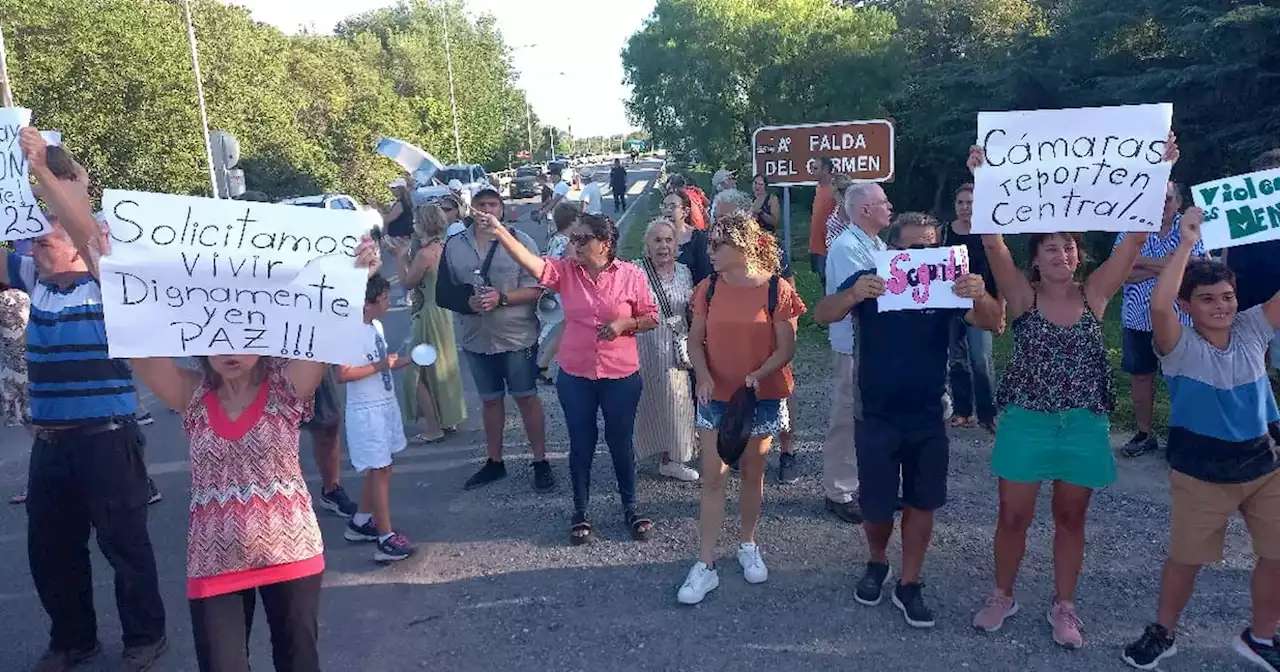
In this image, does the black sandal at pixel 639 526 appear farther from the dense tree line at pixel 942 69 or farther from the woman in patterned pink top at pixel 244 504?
the dense tree line at pixel 942 69

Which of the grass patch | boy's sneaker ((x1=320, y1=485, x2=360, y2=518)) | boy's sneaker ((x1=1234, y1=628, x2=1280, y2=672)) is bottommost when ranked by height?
boy's sneaker ((x1=1234, y1=628, x2=1280, y2=672))

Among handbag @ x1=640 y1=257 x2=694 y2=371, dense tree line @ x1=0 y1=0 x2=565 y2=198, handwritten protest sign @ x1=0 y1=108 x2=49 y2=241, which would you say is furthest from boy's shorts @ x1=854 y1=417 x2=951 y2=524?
dense tree line @ x1=0 y1=0 x2=565 y2=198

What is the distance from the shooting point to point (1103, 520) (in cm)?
513

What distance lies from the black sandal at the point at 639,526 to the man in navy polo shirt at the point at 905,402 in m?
1.37

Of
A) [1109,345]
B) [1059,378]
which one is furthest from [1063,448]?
[1109,345]

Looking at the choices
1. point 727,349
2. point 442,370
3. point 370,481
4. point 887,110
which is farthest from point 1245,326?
point 887,110

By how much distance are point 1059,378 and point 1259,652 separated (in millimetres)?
1315

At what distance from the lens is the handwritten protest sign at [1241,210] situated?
3510 mm

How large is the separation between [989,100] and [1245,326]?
11.9 meters

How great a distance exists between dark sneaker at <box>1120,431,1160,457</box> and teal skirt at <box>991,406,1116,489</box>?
259 cm

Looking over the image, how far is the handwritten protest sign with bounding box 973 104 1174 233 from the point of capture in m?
3.57

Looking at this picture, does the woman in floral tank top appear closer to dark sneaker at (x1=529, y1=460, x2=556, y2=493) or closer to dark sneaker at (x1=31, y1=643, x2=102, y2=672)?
dark sneaker at (x1=529, y1=460, x2=556, y2=493)

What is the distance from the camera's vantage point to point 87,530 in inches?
158

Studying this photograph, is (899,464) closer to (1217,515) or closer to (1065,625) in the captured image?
(1065,625)
